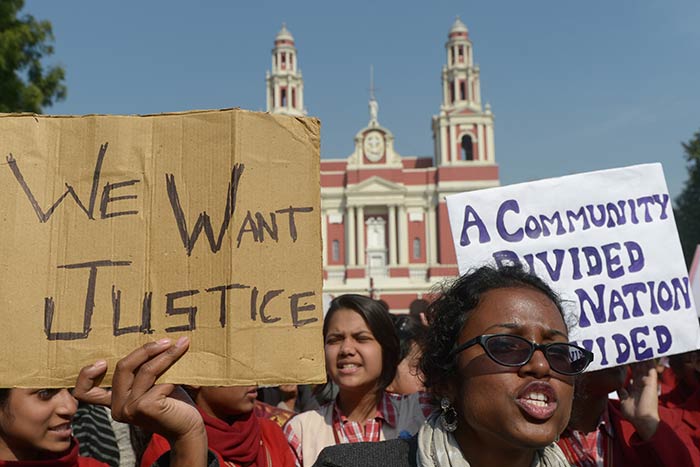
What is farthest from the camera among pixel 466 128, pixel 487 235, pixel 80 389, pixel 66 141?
pixel 466 128

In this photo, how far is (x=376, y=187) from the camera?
42.1 m

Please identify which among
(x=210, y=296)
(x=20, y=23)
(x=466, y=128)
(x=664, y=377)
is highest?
(x=466, y=128)

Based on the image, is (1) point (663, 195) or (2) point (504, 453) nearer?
(2) point (504, 453)

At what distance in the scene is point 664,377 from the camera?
15.4 ft

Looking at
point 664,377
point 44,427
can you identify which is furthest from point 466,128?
point 44,427

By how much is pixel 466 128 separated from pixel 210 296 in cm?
4267

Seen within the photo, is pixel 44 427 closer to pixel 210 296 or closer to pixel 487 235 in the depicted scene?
pixel 210 296

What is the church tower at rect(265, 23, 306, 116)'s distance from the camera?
48.8 metres

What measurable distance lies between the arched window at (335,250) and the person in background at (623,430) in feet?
129

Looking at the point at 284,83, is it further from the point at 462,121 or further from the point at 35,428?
the point at 35,428

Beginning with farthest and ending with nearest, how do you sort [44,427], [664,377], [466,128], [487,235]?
[466,128], [664,377], [487,235], [44,427]

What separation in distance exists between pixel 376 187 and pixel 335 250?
4533mm

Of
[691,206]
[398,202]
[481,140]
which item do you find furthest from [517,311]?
[481,140]

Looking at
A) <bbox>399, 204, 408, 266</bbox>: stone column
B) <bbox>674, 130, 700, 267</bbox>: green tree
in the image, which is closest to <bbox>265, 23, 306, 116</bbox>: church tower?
<bbox>399, 204, 408, 266</bbox>: stone column
